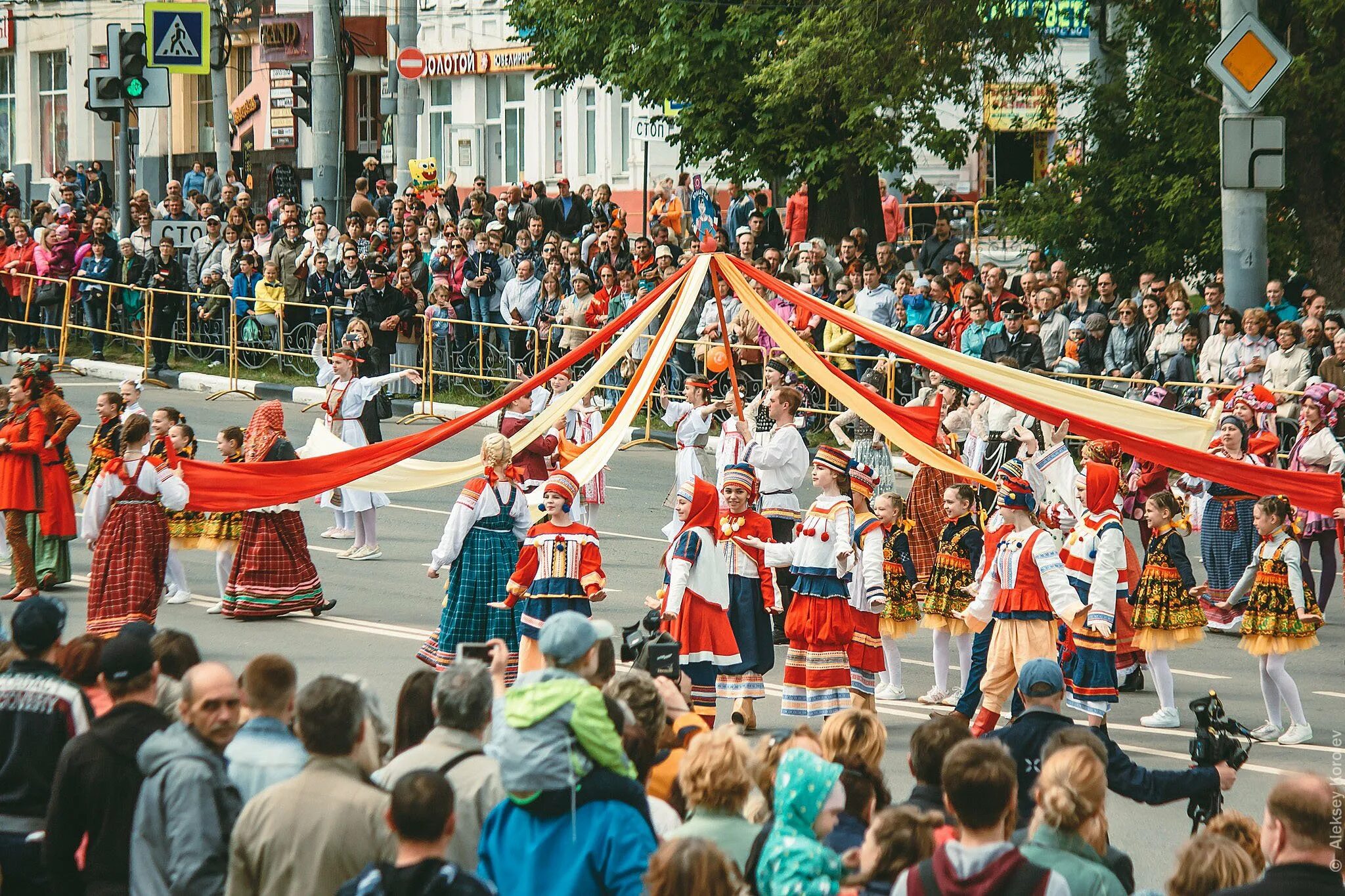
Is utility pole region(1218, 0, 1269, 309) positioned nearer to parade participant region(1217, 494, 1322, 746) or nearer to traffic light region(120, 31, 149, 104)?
parade participant region(1217, 494, 1322, 746)

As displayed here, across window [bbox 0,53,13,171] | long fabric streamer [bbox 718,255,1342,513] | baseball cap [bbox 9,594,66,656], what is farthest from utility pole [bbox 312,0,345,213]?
window [bbox 0,53,13,171]

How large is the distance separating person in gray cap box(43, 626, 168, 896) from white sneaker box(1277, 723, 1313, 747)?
7407 millimetres

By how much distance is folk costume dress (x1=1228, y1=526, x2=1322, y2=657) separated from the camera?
11102 millimetres

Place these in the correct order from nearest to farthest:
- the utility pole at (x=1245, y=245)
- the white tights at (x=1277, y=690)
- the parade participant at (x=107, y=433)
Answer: the white tights at (x=1277, y=690), the parade participant at (x=107, y=433), the utility pole at (x=1245, y=245)

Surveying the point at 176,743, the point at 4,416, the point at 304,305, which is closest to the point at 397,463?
the point at 4,416

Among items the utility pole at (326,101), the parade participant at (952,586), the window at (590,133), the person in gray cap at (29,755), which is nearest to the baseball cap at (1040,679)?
the person in gray cap at (29,755)

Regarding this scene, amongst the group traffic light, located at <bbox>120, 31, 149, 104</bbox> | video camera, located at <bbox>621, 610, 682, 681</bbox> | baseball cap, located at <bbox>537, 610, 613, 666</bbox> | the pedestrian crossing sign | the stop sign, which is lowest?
video camera, located at <bbox>621, 610, 682, 681</bbox>

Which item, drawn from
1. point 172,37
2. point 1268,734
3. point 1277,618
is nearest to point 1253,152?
point 1277,618

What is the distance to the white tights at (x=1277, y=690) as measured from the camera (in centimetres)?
1098

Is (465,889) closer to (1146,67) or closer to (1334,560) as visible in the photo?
(1334,560)

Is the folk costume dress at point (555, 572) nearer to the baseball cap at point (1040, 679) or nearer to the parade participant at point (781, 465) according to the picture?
the parade participant at point (781, 465)

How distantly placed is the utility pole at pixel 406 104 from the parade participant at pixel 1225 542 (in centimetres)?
2278

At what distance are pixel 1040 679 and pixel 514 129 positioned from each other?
3758 cm

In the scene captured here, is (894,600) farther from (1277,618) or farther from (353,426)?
(353,426)
